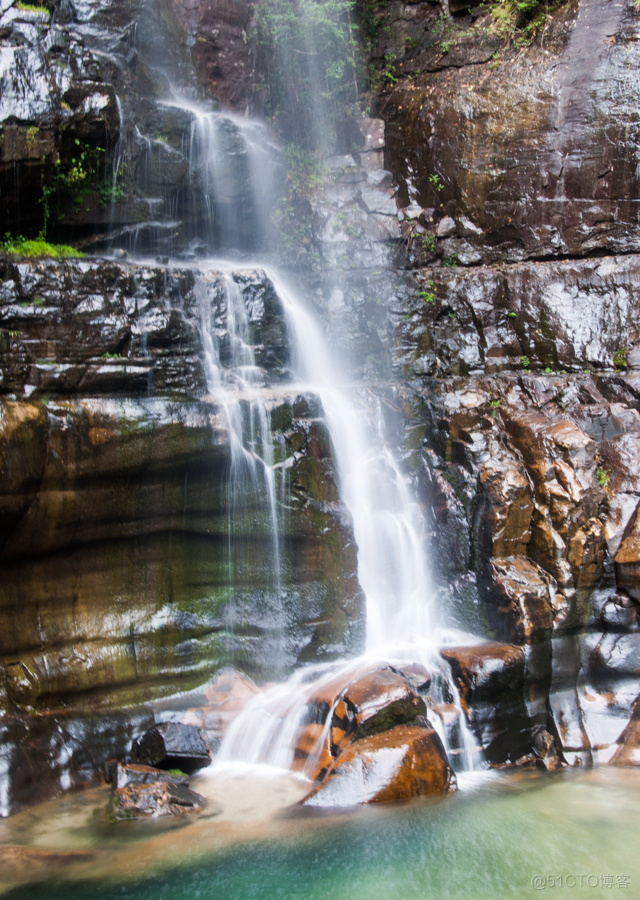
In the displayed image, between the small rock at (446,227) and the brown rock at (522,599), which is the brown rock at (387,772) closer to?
the brown rock at (522,599)

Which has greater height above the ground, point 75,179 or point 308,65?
point 308,65

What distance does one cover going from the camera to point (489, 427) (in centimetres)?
952

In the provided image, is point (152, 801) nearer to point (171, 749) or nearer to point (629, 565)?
point (171, 749)

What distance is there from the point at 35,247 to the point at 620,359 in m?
8.64

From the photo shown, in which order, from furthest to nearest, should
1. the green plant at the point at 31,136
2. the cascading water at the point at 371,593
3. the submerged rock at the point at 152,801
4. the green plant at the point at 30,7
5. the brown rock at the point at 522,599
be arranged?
the green plant at the point at 30,7
the green plant at the point at 31,136
the brown rock at the point at 522,599
the cascading water at the point at 371,593
the submerged rock at the point at 152,801

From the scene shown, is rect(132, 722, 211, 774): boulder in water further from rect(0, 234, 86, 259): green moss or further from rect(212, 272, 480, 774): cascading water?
rect(0, 234, 86, 259): green moss

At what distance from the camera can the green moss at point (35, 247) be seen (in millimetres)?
9080

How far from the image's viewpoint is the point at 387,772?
20.5ft

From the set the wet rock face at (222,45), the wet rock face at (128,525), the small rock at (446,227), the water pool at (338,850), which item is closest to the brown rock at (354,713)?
the water pool at (338,850)

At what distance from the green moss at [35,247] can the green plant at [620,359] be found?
26.3 feet

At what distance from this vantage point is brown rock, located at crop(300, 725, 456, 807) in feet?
20.2

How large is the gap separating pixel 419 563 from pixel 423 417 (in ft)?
7.02

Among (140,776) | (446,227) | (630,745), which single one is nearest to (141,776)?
(140,776)

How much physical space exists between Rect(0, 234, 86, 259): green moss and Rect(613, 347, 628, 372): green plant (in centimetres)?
801
